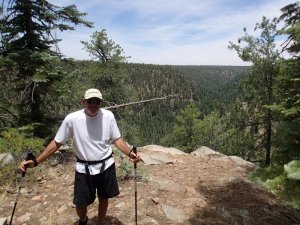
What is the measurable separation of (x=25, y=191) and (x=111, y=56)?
20.9 meters

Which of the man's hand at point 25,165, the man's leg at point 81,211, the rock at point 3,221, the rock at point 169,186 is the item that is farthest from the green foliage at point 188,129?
the man's hand at point 25,165

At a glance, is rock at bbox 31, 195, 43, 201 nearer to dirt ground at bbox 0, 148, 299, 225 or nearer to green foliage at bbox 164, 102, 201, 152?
dirt ground at bbox 0, 148, 299, 225

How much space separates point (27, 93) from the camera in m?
9.92

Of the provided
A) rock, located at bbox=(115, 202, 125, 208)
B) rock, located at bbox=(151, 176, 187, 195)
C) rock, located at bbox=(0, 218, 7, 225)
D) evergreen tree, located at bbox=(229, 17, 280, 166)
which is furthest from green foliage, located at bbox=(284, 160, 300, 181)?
evergreen tree, located at bbox=(229, 17, 280, 166)

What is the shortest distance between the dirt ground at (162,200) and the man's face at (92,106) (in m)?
2.41

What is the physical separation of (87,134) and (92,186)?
0.84 metres

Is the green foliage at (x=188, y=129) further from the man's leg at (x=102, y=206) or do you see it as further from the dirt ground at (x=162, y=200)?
the man's leg at (x=102, y=206)

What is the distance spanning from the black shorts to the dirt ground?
129 cm

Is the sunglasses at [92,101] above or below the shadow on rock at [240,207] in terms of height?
above

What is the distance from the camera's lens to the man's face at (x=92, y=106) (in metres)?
4.97

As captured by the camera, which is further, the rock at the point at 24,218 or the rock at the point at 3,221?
the rock at the point at 24,218

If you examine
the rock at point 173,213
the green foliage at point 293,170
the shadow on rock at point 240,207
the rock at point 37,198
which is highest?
the green foliage at point 293,170

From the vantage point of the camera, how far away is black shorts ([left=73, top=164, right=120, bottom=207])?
5137mm

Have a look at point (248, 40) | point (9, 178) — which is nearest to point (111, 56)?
point (248, 40)
